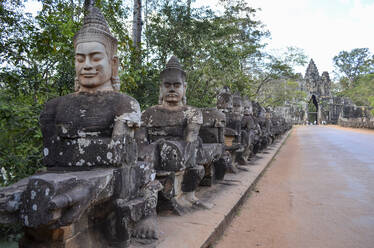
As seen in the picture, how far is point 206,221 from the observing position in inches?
140

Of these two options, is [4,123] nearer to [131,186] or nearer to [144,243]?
[131,186]

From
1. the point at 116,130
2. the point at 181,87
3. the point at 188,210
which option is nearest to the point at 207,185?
the point at 188,210

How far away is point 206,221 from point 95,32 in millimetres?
2370

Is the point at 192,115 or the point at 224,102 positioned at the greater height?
the point at 224,102

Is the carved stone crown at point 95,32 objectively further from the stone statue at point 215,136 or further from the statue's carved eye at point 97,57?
the stone statue at point 215,136

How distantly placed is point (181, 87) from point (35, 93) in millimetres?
2068

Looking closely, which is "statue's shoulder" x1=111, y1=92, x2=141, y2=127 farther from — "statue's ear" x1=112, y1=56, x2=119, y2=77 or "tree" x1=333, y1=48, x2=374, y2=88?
"tree" x1=333, y1=48, x2=374, y2=88

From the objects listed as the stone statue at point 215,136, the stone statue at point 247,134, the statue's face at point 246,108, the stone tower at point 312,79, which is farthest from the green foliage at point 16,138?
the stone tower at point 312,79

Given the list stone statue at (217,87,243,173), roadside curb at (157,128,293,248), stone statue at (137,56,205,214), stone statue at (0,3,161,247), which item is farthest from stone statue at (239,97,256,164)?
stone statue at (0,3,161,247)

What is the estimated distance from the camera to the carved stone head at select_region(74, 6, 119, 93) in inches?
108

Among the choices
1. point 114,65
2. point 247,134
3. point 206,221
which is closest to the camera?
point 114,65

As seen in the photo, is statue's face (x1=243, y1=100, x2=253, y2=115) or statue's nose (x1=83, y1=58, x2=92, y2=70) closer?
statue's nose (x1=83, y1=58, x2=92, y2=70)

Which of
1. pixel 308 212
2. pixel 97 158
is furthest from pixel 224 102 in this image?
pixel 97 158

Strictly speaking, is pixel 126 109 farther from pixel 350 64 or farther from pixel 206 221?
pixel 350 64
